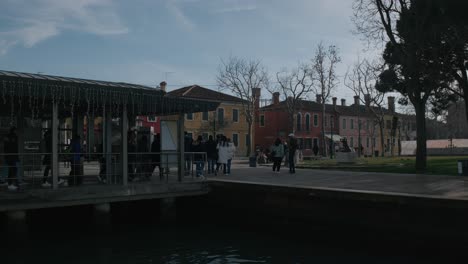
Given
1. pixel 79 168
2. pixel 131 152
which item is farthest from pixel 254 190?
pixel 79 168

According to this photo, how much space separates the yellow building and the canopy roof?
4217 centimetres

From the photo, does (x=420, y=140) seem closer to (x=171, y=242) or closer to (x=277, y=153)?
(x=277, y=153)

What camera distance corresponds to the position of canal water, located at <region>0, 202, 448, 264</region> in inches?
450

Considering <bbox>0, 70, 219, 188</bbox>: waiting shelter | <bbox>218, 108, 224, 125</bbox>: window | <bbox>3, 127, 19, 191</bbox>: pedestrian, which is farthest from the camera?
<bbox>218, 108, 224, 125</bbox>: window

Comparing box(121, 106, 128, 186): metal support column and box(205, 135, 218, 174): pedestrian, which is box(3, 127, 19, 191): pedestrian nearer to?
box(121, 106, 128, 186): metal support column

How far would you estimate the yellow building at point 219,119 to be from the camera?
204ft

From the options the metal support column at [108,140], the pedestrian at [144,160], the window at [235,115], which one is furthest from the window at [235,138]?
the metal support column at [108,140]

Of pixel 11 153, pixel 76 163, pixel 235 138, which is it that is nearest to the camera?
pixel 11 153

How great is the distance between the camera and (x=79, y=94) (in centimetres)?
1380

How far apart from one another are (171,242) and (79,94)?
16.5 ft

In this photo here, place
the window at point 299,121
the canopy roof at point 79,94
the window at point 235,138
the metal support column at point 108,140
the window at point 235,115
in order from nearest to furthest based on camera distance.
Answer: the canopy roof at point 79,94, the metal support column at point 108,140, the window at point 235,115, the window at point 235,138, the window at point 299,121

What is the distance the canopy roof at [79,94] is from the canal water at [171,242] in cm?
371

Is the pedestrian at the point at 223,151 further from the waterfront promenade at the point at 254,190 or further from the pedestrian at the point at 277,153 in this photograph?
the waterfront promenade at the point at 254,190

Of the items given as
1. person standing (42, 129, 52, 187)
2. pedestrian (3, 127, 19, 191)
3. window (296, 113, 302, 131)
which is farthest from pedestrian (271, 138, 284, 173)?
window (296, 113, 302, 131)
